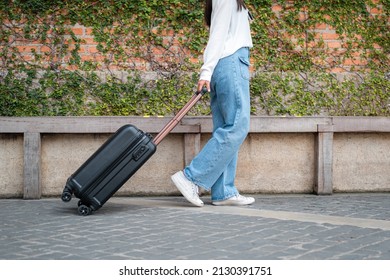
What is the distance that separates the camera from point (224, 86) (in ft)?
16.9

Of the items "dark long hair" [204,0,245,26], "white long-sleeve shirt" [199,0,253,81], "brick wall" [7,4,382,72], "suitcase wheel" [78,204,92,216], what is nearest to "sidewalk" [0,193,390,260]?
"suitcase wheel" [78,204,92,216]

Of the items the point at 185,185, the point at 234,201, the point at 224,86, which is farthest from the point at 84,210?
the point at 224,86

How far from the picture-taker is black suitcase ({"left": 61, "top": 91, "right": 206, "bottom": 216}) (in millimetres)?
4953

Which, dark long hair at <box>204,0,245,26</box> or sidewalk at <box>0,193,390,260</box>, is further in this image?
dark long hair at <box>204,0,245,26</box>

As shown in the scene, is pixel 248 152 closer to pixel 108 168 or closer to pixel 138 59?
pixel 138 59

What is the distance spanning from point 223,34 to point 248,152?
4.80 ft

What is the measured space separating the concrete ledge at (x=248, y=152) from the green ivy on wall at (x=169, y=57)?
0.35 metres

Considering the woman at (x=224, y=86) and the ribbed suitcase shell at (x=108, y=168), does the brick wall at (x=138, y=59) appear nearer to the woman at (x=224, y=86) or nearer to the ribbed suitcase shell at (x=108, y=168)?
the woman at (x=224, y=86)

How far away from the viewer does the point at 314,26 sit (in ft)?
21.7

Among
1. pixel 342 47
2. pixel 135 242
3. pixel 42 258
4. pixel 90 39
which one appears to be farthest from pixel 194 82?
pixel 42 258

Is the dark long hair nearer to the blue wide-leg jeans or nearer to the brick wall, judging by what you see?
the blue wide-leg jeans

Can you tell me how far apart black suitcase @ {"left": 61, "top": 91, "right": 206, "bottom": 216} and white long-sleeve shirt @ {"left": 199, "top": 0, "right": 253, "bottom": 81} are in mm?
734

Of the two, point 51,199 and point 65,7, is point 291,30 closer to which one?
point 65,7

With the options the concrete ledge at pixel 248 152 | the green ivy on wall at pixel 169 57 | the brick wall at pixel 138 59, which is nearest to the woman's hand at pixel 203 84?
the concrete ledge at pixel 248 152
